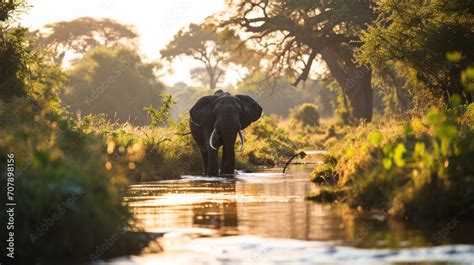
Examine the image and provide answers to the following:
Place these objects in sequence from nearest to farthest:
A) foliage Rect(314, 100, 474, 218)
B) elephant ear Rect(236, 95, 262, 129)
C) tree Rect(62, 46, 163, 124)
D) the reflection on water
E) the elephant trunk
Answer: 1. the reflection on water
2. foliage Rect(314, 100, 474, 218)
3. the elephant trunk
4. elephant ear Rect(236, 95, 262, 129)
5. tree Rect(62, 46, 163, 124)

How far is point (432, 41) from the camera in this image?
2964cm

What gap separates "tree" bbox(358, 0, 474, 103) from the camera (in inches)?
1147

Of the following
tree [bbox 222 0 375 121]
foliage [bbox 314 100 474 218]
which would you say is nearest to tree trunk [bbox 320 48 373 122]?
tree [bbox 222 0 375 121]

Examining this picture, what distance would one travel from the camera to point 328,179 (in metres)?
21.1

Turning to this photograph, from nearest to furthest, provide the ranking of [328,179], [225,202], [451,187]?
1. [451,187]
2. [225,202]
3. [328,179]

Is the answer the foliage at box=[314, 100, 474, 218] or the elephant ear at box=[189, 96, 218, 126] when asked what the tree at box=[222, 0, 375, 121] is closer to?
the elephant ear at box=[189, 96, 218, 126]

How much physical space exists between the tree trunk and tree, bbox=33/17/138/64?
4018 centimetres

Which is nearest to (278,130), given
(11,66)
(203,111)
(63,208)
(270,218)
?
(203,111)

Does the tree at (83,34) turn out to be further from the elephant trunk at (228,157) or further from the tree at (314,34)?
the elephant trunk at (228,157)

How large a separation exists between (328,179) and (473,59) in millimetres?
9931

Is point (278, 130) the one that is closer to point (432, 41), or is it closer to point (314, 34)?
point (314, 34)

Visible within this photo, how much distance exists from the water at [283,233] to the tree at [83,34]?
258 feet

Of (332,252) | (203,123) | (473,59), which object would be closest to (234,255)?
(332,252)

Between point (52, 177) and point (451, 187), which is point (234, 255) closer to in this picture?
point (52, 177)
